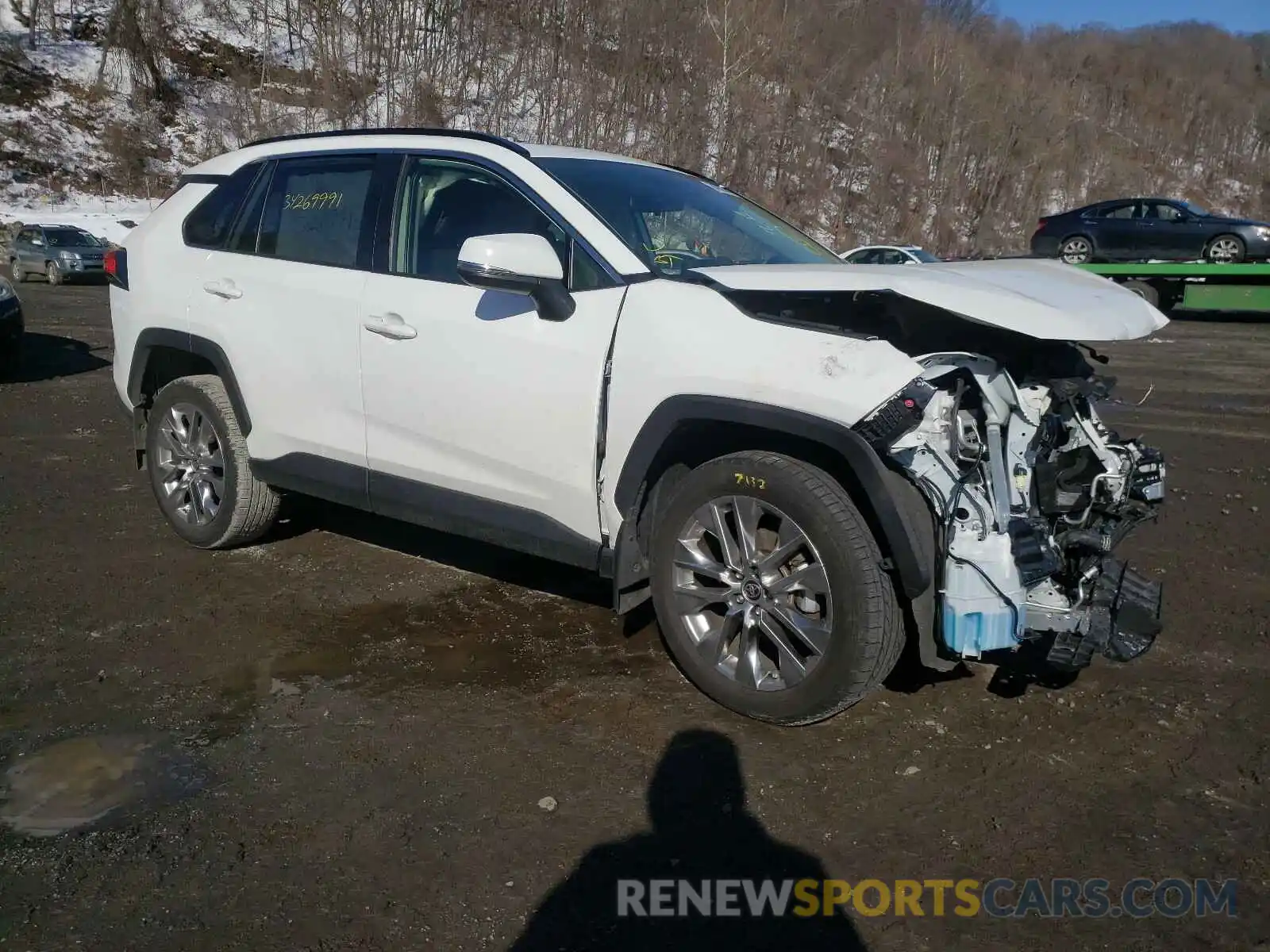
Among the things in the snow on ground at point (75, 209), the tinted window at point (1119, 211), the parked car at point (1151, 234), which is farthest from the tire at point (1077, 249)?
the snow on ground at point (75, 209)

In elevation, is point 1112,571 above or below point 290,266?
below

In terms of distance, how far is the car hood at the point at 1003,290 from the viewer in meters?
3.23

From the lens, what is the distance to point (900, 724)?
3.75m

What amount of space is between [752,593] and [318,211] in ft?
9.04

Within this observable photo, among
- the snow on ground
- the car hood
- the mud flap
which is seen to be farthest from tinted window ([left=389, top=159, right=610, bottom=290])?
the snow on ground

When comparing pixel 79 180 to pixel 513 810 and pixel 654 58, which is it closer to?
pixel 654 58

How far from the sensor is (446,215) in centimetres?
444

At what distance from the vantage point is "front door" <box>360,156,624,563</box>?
3.88m

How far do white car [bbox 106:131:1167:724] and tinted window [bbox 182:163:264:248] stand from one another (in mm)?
334

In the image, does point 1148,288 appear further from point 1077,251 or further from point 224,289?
point 224,289

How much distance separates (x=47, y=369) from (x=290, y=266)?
884 cm

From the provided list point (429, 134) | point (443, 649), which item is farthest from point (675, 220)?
point (443, 649)

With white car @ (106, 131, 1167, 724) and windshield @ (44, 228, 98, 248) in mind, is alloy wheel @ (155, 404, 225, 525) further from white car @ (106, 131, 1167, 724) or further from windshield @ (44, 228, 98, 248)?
windshield @ (44, 228, 98, 248)

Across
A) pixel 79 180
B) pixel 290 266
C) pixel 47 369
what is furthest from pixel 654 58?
pixel 290 266
